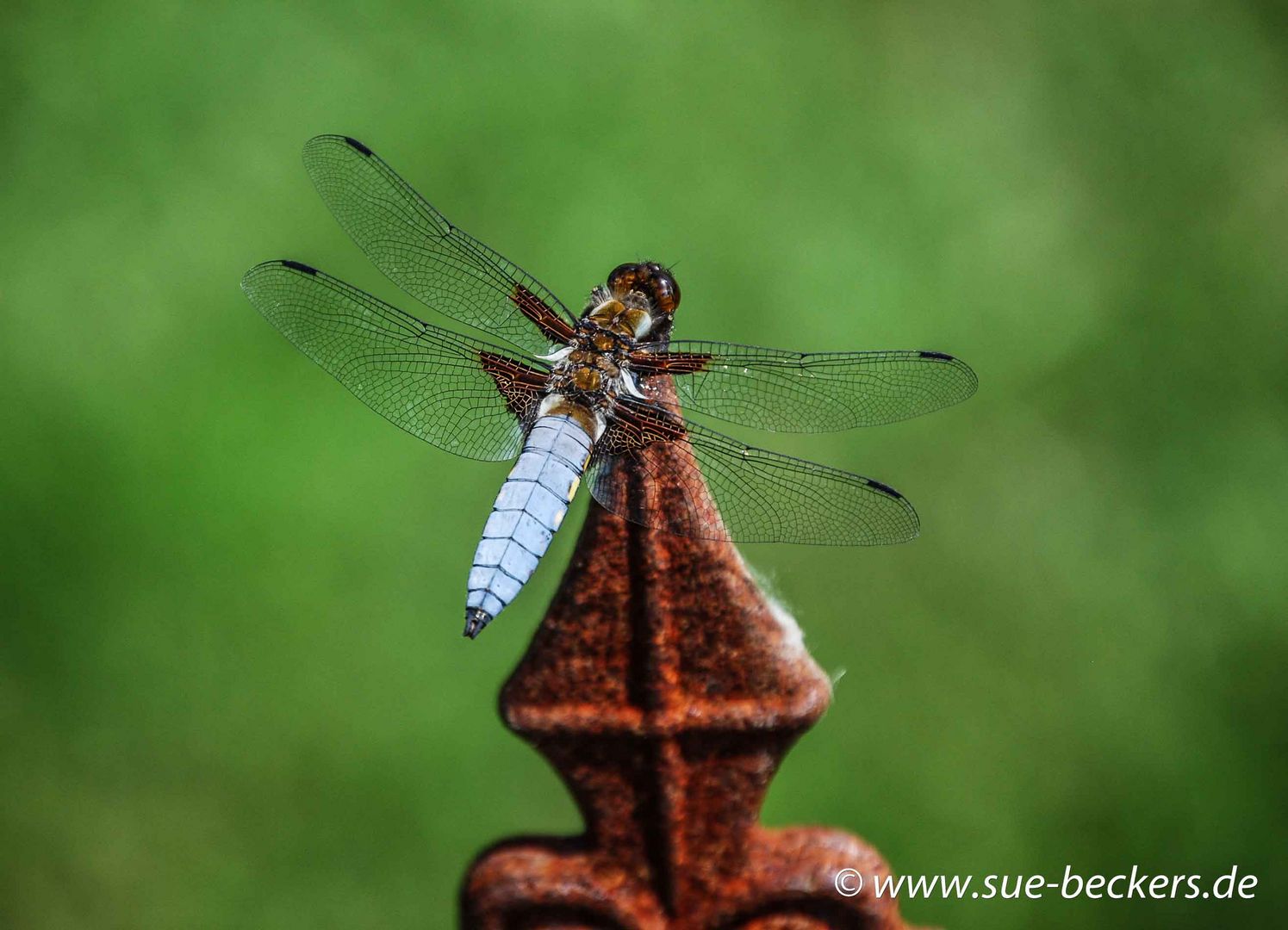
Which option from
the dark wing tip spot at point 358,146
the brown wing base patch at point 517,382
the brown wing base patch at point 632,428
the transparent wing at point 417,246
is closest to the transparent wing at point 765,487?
the brown wing base patch at point 632,428

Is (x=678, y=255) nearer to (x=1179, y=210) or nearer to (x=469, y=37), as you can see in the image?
(x=469, y=37)

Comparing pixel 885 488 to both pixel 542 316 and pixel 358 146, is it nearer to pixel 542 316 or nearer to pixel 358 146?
pixel 542 316

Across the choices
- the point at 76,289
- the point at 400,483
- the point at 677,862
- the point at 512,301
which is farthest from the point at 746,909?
the point at 76,289

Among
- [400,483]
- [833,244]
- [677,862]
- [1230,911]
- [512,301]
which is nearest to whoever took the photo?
[677,862]

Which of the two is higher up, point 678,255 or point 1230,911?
point 678,255

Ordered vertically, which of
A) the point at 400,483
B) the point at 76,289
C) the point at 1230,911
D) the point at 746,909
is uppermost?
the point at 76,289

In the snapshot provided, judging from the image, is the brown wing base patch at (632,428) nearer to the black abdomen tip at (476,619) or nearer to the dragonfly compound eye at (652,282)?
the dragonfly compound eye at (652,282)
